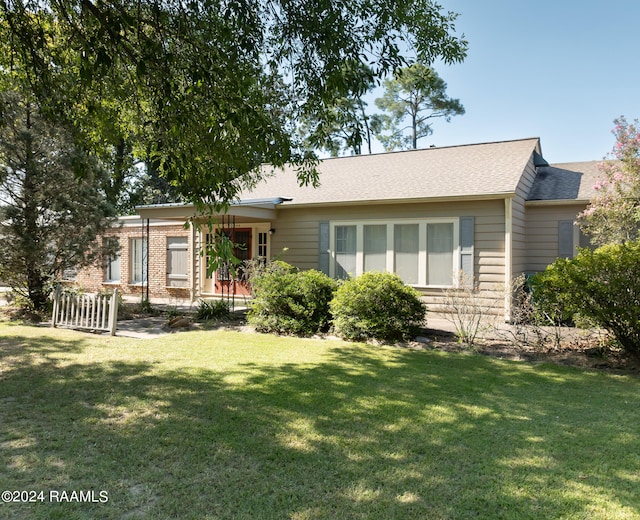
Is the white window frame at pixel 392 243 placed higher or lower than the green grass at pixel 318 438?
higher

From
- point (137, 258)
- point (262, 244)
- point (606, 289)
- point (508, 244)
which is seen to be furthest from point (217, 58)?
point (137, 258)

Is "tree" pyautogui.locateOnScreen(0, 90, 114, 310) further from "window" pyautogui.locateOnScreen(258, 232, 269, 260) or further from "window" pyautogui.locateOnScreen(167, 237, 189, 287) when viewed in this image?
"window" pyautogui.locateOnScreen(258, 232, 269, 260)

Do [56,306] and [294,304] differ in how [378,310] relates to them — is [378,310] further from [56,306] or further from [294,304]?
[56,306]

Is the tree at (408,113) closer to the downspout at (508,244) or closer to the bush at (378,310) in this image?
the downspout at (508,244)

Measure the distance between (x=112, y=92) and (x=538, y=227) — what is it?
10.4 m

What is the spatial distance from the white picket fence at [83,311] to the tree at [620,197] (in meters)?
10.5

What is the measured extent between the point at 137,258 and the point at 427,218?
11.2m

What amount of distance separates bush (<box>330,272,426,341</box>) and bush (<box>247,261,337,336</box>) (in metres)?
0.71

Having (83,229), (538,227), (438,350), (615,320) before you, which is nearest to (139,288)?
(83,229)

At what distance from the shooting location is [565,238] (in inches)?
451

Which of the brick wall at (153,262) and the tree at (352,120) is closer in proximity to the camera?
the tree at (352,120)

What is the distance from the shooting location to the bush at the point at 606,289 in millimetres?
6359

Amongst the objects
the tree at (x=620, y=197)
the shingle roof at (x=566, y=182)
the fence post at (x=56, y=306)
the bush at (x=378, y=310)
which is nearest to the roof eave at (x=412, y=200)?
the tree at (x=620, y=197)

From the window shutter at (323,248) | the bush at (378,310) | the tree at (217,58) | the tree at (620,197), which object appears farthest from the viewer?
the window shutter at (323,248)
